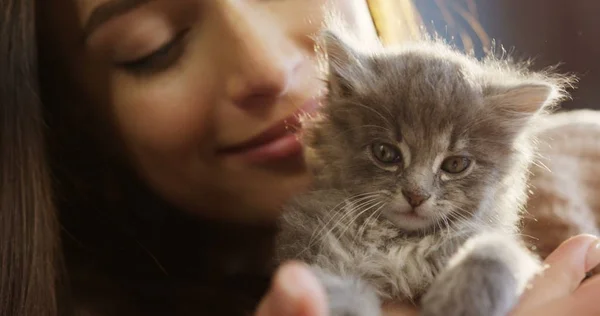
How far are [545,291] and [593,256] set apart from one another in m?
0.17

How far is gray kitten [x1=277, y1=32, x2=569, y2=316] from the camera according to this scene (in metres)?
0.86

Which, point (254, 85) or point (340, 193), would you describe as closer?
point (340, 193)

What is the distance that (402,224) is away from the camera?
2.97ft

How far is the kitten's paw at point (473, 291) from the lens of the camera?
2.39 ft

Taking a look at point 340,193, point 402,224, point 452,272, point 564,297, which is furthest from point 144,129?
point 564,297

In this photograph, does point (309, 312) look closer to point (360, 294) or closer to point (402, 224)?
point (360, 294)

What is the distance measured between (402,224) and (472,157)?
0.17 meters

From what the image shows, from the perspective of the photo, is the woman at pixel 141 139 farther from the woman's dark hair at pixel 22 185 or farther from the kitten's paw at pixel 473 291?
the kitten's paw at pixel 473 291

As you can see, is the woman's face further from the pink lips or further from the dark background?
the dark background

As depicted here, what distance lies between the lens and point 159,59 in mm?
1155

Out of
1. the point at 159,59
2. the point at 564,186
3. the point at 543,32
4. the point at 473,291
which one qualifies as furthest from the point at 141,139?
the point at 543,32

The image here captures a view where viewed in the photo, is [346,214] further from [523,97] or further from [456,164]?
[523,97]

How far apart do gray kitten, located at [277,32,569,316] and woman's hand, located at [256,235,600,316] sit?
0.15 ft

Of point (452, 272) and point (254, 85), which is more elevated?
point (254, 85)
